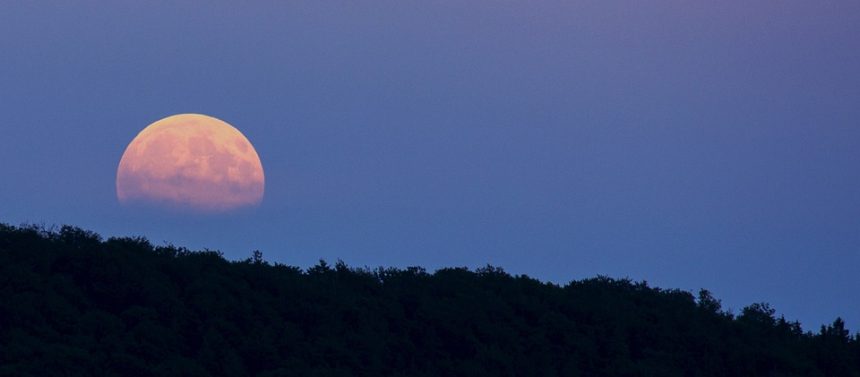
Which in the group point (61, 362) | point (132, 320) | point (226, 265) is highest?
point (226, 265)

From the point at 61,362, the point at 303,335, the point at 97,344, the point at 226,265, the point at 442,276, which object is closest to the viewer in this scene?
the point at 61,362

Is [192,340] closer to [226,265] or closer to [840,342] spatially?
[226,265]

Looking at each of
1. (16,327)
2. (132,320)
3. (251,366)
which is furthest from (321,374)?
(16,327)

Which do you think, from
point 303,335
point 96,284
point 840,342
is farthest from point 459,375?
point 840,342

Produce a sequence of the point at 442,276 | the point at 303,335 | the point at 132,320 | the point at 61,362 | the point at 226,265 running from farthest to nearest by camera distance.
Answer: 1. the point at 442,276
2. the point at 226,265
3. the point at 303,335
4. the point at 132,320
5. the point at 61,362

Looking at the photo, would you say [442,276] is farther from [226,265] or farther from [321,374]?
[321,374]

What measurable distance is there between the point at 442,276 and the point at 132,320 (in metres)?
14.2

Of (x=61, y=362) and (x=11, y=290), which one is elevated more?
(x=11, y=290)

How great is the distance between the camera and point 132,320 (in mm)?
36719

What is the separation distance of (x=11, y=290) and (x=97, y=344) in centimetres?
317

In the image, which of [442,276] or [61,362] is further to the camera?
[442,276]

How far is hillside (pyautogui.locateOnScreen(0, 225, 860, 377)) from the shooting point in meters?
35.3

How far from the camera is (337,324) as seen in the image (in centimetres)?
4044

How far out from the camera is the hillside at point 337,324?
35.3 m
